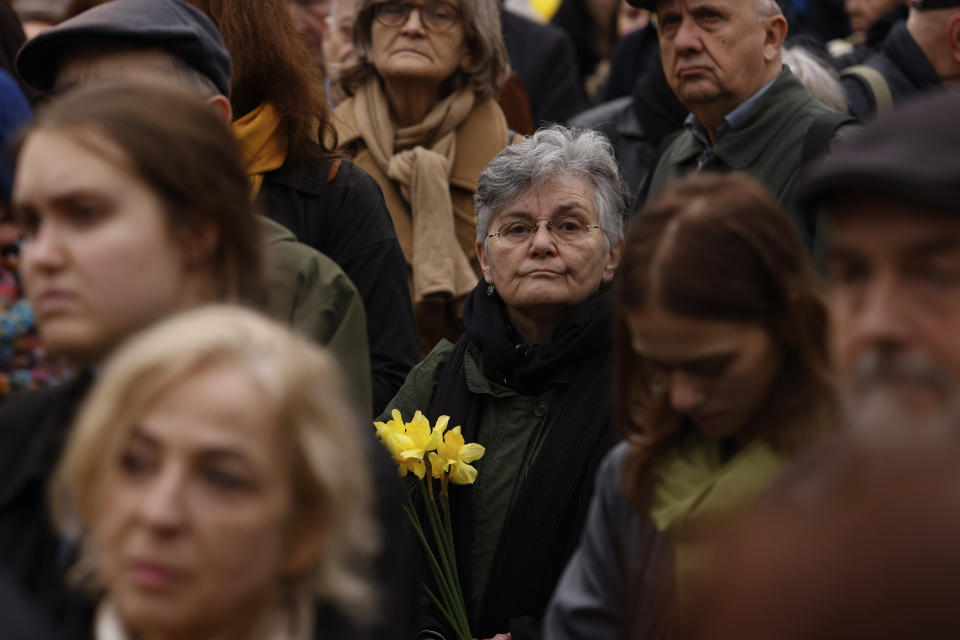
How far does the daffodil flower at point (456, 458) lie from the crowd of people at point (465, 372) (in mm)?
35

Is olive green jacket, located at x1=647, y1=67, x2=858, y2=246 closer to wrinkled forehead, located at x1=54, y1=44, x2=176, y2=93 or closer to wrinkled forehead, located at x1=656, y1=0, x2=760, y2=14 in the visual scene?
wrinkled forehead, located at x1=656, y1=0, x2=760, y2=14

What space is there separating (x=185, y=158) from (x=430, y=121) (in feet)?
9.35

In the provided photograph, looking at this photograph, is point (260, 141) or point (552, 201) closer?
point (260, 141)

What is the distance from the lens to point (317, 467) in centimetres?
222

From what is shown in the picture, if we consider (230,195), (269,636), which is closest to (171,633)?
(269,636)

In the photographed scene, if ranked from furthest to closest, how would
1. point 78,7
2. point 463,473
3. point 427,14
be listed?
point 78,7
point 427,14
point 463,473

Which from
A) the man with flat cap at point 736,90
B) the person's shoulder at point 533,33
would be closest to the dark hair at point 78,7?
the man with flat cap at point 736,90

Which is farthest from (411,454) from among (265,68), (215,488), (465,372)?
(215,488)

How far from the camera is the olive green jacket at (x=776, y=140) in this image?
14.4 feet

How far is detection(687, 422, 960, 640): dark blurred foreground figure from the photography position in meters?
1.21

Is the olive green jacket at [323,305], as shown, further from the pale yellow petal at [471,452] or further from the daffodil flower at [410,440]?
the pale yellow petal at [471,452]

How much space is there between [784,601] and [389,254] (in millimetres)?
2829

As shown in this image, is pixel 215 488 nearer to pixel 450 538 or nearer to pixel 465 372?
pixel 450 538

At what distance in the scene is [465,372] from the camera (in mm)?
4164
